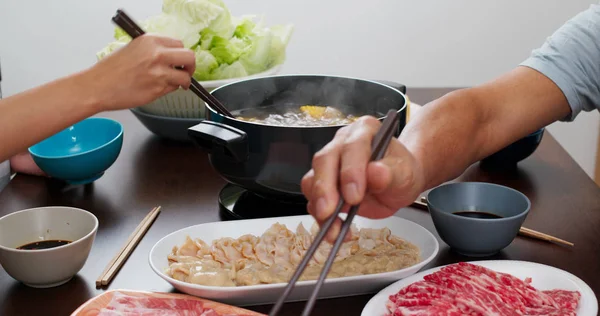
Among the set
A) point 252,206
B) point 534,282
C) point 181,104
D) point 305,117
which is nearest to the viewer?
point 534,282

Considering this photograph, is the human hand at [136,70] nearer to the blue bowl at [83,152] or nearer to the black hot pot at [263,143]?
the black hot pot at [263,143]

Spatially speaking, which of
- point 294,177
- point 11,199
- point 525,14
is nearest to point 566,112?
point 294,177

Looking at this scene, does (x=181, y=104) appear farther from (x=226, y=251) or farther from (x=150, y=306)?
(x=150, y=306)

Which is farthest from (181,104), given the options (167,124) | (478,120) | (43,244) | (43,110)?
(478,120)

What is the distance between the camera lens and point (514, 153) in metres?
1.73

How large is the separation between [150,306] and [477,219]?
0.61 metres

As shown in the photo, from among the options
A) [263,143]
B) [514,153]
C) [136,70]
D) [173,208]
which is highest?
[136,70]

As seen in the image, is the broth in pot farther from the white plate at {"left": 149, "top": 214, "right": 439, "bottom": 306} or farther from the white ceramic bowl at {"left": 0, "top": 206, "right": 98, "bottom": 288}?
the white ceramic bowl at {"left": 0, "top": 206, "right": 98, "bottom": 288}

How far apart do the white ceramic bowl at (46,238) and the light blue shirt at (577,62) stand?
1.12m

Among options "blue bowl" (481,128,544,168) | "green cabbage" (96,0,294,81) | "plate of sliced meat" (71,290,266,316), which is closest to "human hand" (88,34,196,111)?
"plate of sliced meat" (71,290,266,316)

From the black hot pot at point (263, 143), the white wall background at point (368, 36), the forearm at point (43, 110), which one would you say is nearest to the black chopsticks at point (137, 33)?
the black hot pot at point (263, 143)

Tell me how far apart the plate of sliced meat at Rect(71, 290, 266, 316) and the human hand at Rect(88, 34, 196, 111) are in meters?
0.44

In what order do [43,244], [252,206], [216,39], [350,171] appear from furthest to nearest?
[216,39] < [252,206] < [43,244] < [350,171]

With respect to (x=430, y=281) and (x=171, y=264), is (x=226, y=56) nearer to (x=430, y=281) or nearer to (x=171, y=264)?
(x=171, y=264)
